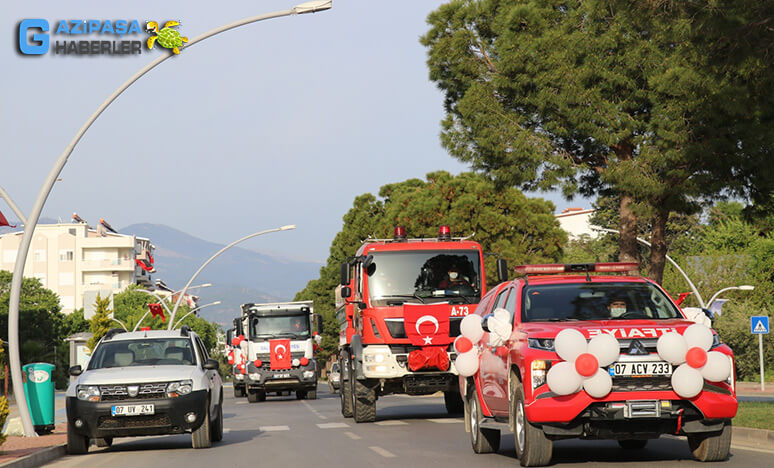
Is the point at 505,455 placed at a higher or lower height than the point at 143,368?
lower

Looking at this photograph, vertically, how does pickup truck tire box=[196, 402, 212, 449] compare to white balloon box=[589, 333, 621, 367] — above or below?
below

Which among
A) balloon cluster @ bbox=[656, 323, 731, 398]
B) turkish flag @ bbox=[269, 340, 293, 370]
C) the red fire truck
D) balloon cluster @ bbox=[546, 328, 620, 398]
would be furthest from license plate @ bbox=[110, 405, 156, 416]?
turkish flag @ bbox=[269, 340, 293, 370]

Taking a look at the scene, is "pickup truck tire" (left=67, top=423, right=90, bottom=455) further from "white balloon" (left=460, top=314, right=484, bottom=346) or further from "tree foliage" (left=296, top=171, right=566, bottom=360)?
"tree foliage" (left=296, top=171, right=566, bottom=360)

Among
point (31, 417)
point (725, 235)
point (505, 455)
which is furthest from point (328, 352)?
point (505, 455)

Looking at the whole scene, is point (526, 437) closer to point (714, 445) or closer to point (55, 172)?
point (714, 445)

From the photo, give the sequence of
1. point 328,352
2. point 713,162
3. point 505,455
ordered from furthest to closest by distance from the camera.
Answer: point 328,352
point 713,162
point 505,455

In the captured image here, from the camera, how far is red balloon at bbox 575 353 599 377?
1034 cm

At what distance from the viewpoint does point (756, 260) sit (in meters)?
69.6

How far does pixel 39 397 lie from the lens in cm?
1955

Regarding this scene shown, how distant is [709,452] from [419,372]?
31.5 ft

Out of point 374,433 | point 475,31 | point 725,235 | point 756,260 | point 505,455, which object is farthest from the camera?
point 725,235

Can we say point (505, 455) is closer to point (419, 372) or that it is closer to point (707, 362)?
point (707, 362)

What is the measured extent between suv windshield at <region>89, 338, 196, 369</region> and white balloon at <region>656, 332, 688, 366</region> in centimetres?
878

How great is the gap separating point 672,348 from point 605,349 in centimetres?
67
